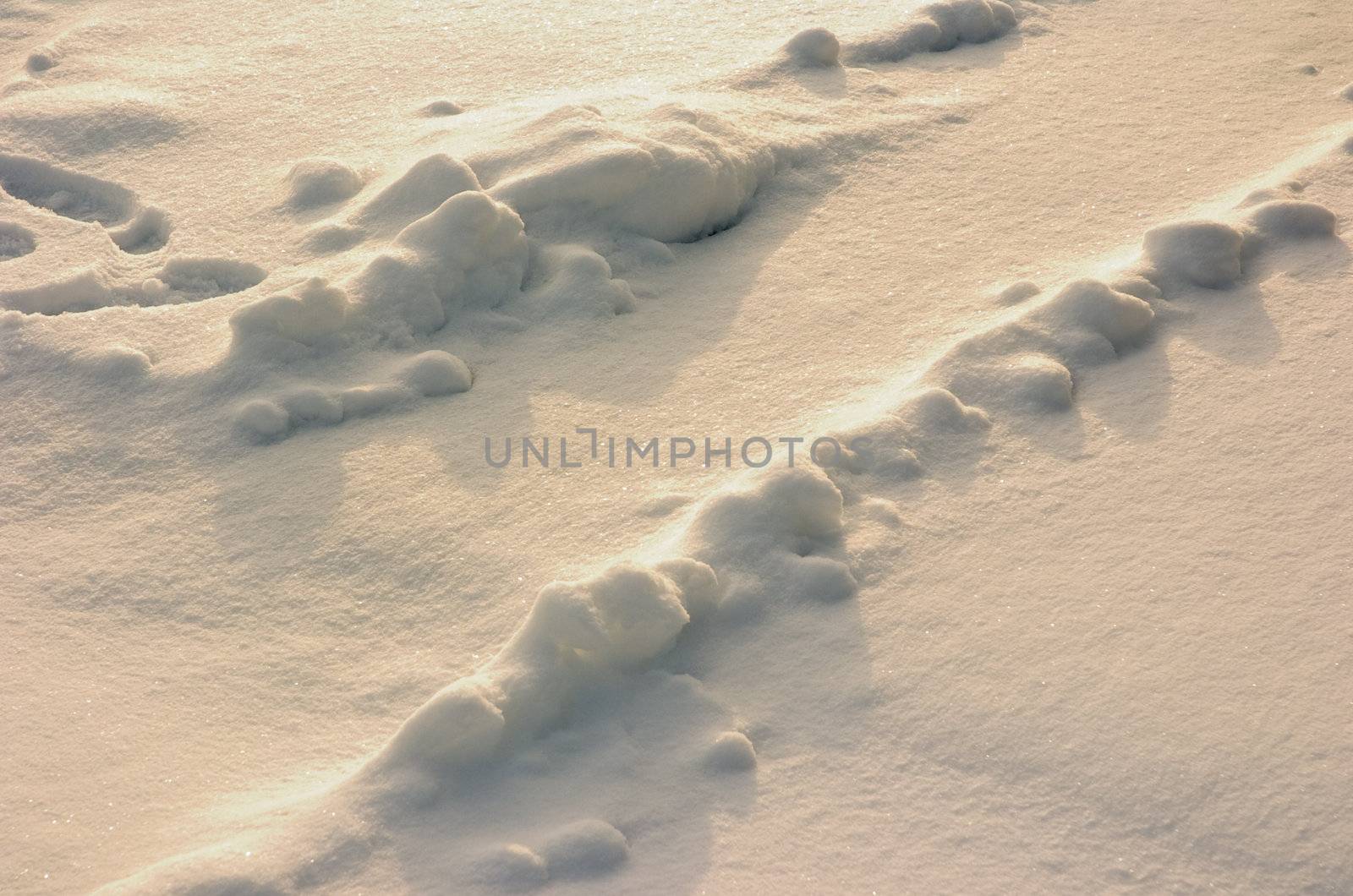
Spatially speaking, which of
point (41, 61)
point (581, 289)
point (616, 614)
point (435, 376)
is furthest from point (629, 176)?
point (41, 61)

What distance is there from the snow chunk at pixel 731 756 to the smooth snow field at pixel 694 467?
0.04 feet

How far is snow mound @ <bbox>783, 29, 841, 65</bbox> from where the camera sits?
2.77 metres

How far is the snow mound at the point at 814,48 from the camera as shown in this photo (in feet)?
9.07

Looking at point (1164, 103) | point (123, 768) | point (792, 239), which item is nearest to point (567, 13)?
point (792, 239)

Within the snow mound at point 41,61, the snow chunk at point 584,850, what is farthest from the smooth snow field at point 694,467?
the snow mound at point 41,61

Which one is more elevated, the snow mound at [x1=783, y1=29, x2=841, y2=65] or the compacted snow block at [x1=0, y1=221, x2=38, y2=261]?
the snow mound at [x1=783, y1=29, x2=841, y2=65]

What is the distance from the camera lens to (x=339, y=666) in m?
1.55

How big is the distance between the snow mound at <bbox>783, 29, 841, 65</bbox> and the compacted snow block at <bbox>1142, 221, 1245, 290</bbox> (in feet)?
3.19

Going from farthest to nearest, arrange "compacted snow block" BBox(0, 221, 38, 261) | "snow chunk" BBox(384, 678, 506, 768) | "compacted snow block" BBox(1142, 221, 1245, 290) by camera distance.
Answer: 1. "compacted snow block" BBox(0, 221, 38, 261)
2. "compacted snow block" BBox(1142, 221, 1245, 290)
3. "snow chunk" BBox(384, 678, 506, 768)

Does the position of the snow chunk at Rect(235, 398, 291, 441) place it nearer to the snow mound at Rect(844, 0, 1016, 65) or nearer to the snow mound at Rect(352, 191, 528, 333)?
the snow mound at Rect(352, 191, 528, 333)

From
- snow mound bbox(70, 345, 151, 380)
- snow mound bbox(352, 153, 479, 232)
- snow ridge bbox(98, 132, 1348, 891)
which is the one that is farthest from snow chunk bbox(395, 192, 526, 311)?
snow ridge bbox(98, 132, 1348, 891)

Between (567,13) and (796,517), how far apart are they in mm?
2008

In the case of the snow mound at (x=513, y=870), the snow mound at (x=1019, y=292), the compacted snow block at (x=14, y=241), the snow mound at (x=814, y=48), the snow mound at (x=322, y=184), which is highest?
the snow mound at (x=814, y=48)

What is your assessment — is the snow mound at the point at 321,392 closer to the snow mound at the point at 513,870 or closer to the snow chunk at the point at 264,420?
the snow chunk at the point at 264,420
